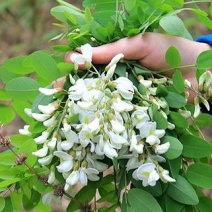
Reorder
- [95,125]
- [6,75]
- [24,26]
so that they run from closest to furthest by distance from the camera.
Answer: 1. [95,125]
2. [6,75]
3. [24,26]

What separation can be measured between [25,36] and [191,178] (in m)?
3.22

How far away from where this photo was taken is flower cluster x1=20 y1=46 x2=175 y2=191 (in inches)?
34.5

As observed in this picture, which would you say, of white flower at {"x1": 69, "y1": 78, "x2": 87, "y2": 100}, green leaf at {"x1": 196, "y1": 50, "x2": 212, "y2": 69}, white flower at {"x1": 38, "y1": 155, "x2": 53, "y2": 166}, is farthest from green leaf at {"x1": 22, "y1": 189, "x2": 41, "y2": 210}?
green leaf at {"x1": 196, "y1": 50, "x2": 212, "y2": 69}

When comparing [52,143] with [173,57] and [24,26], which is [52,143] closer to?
[173,57]

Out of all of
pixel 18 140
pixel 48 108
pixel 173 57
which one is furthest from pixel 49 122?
pixel 173 57

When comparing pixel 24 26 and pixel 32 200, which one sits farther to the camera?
pixel 24 26

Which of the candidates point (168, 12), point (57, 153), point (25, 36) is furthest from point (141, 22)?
point (25, 36)

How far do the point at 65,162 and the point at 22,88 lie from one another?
155mm

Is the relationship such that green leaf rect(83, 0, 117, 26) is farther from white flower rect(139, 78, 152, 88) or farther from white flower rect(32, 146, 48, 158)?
white flower rect(32, 146, 48, 158)

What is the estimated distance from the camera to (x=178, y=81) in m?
0.96

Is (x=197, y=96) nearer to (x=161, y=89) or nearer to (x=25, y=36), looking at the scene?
(x=161, y=89)

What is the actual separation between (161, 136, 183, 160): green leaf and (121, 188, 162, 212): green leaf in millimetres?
68

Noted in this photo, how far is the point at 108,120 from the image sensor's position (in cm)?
88

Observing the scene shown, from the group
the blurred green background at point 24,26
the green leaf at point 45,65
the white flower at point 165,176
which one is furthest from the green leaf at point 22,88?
the blurred green background at point 24,26
